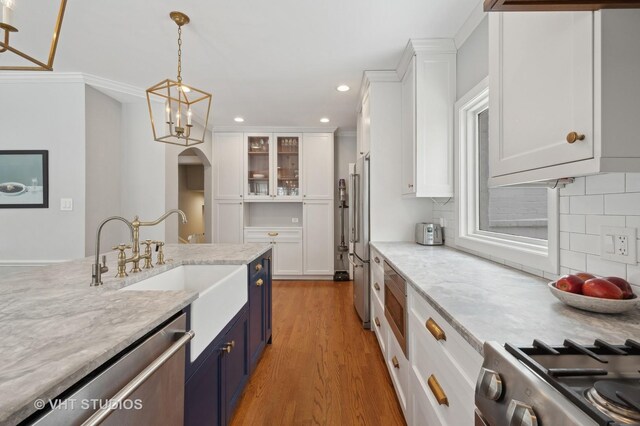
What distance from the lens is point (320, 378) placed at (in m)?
2.03

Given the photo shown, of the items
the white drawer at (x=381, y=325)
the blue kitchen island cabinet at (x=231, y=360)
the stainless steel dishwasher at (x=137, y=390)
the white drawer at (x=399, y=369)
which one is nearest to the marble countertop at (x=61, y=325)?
Result: the stainless steel dishwasher at (x=137, y=390)

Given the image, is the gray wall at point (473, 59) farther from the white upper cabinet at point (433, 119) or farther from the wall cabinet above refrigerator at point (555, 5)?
the wall cabinet above refrigerator at point (555, 5)

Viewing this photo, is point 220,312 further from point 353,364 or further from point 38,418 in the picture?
point 353,364

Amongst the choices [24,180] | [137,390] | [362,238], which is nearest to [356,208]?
[362,238]

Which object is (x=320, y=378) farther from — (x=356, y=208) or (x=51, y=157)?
(x=51, y=157)

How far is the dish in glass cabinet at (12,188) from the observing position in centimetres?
286

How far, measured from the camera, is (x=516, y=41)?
40.9 inches

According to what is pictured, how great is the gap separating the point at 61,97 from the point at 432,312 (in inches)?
153

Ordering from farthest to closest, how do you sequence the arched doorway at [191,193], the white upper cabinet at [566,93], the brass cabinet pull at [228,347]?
1. the arched doorway at [191,193]
2. the brass cabinet pull at [228,347]
3. the white upper cabinet at [566,93]

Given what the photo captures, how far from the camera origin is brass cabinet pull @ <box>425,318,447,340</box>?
1.01 m

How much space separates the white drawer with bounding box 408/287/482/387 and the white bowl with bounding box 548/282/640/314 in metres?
0.39

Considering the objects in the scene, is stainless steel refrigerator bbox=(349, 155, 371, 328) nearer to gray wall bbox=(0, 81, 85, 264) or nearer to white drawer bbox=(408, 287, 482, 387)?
white drawer bbox=(408, 287, 482, 387)

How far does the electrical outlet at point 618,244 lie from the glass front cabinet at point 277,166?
156 inches

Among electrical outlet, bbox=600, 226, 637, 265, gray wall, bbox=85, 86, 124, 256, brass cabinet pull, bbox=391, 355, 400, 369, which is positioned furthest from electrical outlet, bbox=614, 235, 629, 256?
gray wall, bbox=85, 86, 124, 256
